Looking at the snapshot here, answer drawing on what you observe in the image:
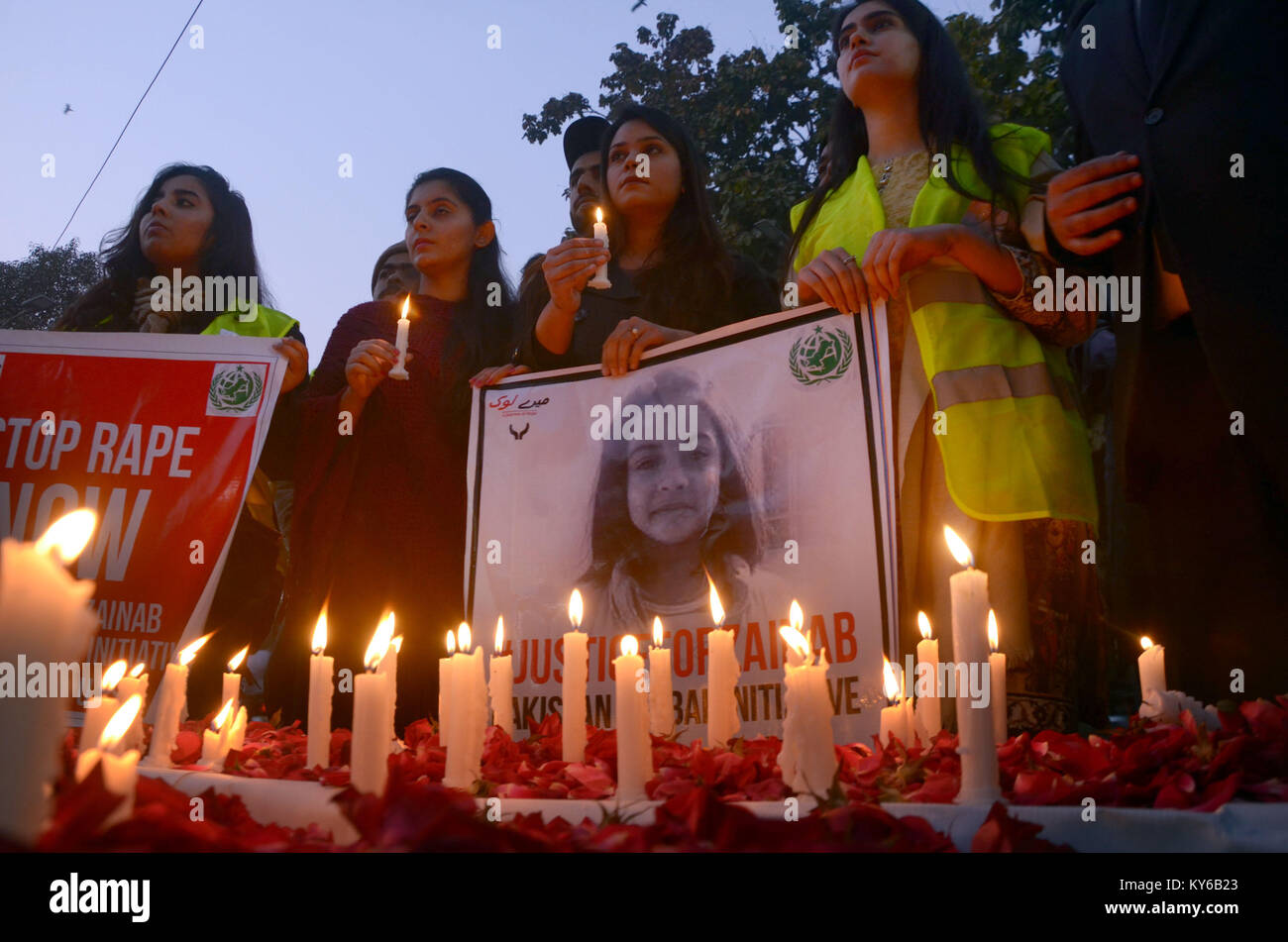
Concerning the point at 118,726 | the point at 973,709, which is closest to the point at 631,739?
the point at 973,709

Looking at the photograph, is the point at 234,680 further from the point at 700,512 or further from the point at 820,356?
the point at 820,356

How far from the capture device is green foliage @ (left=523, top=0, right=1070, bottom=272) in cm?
720

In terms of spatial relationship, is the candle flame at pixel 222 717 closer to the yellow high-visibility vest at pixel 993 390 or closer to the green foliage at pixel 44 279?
the yellow high-visibility vest at pixel 993 390

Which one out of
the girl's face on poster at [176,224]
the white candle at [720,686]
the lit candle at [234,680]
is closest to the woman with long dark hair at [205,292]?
the girl's face on poster at [176,224]

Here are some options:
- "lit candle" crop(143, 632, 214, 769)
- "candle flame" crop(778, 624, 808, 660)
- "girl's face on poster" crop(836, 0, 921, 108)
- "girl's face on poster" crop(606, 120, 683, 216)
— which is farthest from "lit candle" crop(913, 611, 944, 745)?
"girl's face on poster" crop(606, 120, 683, 216)

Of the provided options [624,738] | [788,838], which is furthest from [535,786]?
[788,838]

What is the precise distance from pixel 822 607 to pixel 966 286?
1.04 metres

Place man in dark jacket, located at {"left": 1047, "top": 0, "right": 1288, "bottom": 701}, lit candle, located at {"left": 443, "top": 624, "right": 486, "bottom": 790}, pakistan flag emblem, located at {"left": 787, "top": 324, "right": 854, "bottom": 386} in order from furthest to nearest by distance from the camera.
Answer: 1. pakistan flag emblem, located at {"left": 787, "top": 324, "right": 854, "bottom": 386}
2. man in dark jacket, located at {"left": 1047, "top": 0, "right": 1288, "bottom": 701}
3. lit candle, located at {"left": 443, "top": 624, "right": 486, "bottom": 790}

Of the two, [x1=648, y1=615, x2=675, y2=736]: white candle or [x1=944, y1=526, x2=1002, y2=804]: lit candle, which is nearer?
[x1=944, y1=526, x2=1002, y2=804]: lit candle

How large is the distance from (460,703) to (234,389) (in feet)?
7.91

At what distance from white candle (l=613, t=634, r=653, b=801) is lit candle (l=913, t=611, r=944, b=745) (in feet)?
2.35

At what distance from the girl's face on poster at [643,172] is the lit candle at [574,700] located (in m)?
2.28

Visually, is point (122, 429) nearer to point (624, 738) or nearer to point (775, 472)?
point (775, 472)

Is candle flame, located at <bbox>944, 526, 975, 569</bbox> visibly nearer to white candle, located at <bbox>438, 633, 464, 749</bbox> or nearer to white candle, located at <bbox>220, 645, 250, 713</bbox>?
white candle, located at <bbox>438, 633, 464, 749</bbox>
